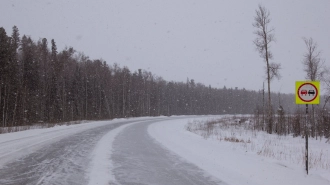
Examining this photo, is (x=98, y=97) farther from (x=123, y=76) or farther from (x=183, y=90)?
(x=183, y=90)

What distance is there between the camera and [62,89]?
59344 millimetres

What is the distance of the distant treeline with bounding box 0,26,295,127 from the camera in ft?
127

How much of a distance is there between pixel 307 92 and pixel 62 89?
189 ft

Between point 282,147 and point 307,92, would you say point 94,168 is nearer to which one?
point 307,92

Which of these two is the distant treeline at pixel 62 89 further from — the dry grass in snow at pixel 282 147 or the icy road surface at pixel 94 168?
the icy road surface at pixel 94 168

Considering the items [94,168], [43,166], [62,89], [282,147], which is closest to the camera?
[94,168]

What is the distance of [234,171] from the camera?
7836mm

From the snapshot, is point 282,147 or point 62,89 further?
point 62,89

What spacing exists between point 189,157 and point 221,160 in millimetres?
1260

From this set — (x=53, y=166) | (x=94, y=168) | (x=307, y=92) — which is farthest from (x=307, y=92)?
(x=53, y=166)

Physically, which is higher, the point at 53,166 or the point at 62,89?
the point at 62,89

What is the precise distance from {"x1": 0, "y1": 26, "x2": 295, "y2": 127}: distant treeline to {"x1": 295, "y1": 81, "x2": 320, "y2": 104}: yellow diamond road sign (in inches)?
1048

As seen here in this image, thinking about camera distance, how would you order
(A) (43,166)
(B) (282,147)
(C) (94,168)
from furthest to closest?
(B) (282,147) < (A) (43,166) < (C) (94,168)

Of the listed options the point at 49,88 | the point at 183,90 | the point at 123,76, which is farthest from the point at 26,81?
the point at 183,90
